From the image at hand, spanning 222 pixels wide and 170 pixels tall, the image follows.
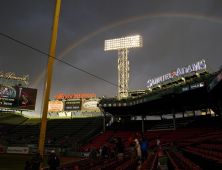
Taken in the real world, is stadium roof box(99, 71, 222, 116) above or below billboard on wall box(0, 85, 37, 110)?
below

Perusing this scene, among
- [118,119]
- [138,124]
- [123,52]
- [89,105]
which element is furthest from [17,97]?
[138,124]

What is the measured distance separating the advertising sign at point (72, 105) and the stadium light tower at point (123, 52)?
14.5m

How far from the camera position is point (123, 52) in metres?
41.4

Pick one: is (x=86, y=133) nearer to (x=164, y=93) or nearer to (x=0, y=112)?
(x=164, y=93)

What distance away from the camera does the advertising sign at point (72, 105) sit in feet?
158

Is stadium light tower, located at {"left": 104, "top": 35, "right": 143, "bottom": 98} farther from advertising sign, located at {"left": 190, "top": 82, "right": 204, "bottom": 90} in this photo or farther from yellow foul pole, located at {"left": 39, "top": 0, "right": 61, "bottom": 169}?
yellow foul pole, located at {"left": 39, "top": 0, "right": 61, "bottom": 169}

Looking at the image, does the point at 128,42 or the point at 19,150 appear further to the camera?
the point at 128,42

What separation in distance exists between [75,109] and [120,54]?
1922 centimetres

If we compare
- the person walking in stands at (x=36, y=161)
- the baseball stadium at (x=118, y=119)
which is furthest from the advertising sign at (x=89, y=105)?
the person walking in stands at (x=36, y=161)

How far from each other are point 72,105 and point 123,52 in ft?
66.8

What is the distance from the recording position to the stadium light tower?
38.2m

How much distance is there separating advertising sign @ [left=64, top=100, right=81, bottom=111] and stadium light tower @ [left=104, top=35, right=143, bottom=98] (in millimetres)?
14513

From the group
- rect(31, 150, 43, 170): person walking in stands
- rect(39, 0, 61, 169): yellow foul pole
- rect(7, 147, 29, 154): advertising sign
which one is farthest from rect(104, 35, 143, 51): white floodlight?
rect(31, 150, 43, 170): person walking in stands

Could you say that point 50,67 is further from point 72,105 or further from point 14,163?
point 72,105
